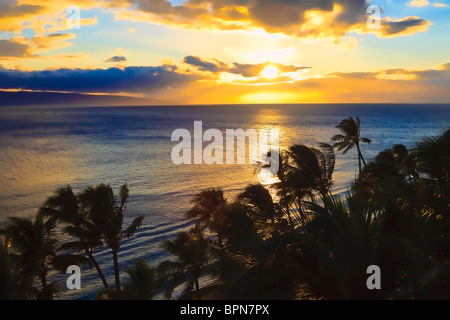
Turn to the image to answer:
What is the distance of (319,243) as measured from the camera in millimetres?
6055

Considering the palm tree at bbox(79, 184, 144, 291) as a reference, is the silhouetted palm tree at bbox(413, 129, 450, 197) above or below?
above

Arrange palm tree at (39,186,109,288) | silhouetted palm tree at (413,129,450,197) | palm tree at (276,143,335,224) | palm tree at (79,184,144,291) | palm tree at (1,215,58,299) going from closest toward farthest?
1. silhouetted palm tree at (413,129,450,197)
2. palm tree at (276,143,335,224)
3. palm tree at (1,215,58,299)
4. palm tree at (79,184,144,291)
5. palm tree at (39,186,109,288)

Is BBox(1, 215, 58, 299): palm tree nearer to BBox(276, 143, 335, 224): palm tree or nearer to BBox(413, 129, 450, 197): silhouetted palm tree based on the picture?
BBox(276, 143, 335, 224): palm tree

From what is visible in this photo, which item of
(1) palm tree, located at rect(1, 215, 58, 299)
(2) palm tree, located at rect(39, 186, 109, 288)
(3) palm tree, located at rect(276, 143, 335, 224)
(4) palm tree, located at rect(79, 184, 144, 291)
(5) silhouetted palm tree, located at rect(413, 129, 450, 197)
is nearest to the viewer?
(5) silhouetted palm tree, located at rect(413, 129, 450, 197)

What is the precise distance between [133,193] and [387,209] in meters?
37.9

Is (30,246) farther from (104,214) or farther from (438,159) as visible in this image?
(438,159)

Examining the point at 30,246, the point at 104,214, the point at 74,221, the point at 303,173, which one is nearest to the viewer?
the point at 303,173

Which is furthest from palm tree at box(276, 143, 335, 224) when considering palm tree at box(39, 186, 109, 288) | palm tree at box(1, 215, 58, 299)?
palm tree at box(1, 215, 58, 299)

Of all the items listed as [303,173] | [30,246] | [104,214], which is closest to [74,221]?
[104,214]

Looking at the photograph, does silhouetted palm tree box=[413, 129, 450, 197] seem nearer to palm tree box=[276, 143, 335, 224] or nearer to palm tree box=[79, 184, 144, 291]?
palm tree box=[276, 143, 335, 224]

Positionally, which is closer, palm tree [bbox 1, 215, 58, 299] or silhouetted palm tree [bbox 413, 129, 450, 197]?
silhouetted palm tree [bbox 413, 129, 450, 197]

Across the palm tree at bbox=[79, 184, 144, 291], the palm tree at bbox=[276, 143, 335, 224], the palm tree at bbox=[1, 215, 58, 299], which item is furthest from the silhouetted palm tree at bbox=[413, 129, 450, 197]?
the palm tree at bbox=[1, 215, 58, 299]

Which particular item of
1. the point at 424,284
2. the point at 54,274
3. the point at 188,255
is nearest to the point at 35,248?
the point at 188,255

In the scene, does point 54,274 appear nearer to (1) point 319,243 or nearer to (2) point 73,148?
(1) point 319,243
